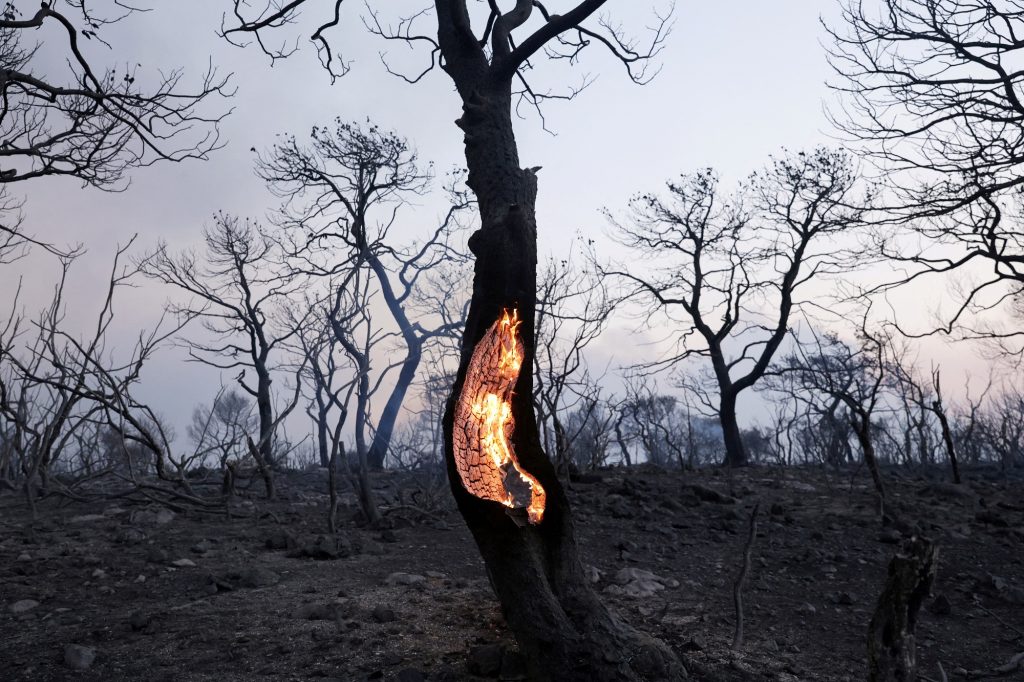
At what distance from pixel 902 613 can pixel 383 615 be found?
3.03 m

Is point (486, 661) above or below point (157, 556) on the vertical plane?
below

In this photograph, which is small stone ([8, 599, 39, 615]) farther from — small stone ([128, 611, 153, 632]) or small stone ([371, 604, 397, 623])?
small stone ([371, 604, 397, 623])

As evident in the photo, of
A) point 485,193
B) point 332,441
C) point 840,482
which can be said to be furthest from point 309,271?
point 485,193

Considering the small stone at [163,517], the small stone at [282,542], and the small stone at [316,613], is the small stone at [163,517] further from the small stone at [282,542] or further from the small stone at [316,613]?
the small stone at [316,613]

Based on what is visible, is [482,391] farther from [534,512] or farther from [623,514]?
[623,514]

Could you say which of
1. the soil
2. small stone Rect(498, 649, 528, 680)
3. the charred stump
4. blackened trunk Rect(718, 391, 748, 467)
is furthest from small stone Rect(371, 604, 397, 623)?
blackened trunk Rect(718, 391, 748, 467)

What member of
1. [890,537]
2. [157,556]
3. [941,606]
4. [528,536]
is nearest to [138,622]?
[157,556]

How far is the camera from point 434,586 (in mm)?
5449

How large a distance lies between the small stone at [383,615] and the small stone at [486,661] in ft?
3.09

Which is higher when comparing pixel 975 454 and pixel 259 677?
pixel 975 454

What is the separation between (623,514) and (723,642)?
3210 millimetres

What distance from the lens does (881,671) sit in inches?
114

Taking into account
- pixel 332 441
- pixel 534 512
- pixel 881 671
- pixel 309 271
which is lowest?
pixel 881 671

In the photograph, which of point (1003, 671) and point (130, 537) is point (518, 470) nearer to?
point (1003, 671)
